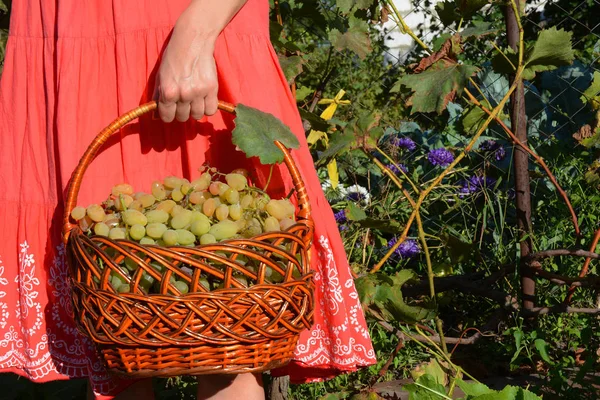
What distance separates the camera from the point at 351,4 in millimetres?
2152

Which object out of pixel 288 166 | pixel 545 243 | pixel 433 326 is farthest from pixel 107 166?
pixel 545 243

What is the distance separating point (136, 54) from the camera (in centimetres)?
169

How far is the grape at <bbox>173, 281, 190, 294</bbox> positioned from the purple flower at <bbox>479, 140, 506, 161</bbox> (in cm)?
225

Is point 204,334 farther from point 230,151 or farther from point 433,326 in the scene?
point 433,326

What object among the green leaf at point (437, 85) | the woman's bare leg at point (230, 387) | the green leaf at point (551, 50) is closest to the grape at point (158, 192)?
the woman's bare leg at point (230, 387)

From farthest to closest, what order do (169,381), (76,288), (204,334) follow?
(169,381) < (76,288) < (204,334)

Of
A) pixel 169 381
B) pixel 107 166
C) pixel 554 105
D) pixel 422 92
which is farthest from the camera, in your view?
pixel 554 105

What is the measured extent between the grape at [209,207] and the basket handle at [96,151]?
0.60 feet

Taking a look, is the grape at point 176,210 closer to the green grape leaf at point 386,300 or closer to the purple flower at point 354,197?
the green grape leaf at point 386,300

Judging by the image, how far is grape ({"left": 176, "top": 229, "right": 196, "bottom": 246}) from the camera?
4.57 feet

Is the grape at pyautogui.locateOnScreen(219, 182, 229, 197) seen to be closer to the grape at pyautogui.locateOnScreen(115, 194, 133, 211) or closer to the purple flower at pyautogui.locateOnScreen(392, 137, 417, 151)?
the grape at pyautogui.locateOnScreen(115, 194, 133, 211)

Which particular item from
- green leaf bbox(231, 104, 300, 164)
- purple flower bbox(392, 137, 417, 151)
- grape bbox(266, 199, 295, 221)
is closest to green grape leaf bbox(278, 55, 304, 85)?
green leaf bbox(231, 104, 300, 164)

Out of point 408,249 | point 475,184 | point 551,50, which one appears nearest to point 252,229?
point 551,50

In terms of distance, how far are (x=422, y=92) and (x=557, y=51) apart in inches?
16.5
